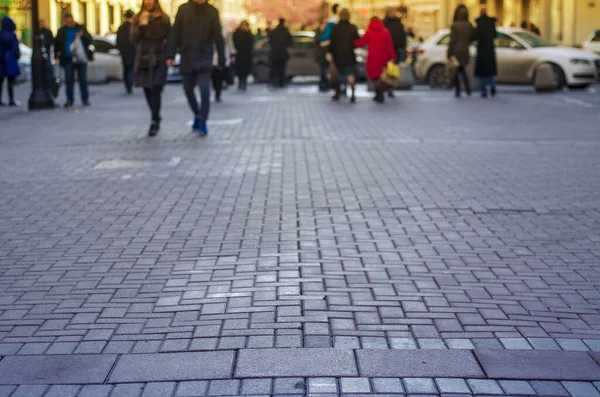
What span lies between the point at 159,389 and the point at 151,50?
10724mm

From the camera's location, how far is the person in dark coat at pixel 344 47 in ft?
74.4

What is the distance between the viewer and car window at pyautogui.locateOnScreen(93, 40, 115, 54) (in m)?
35.9

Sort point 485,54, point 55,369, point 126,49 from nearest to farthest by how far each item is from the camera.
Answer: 1. point 55,369
2. point 485,54
3. point 126,49

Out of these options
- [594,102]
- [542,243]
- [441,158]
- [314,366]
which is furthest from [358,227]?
[594,102]

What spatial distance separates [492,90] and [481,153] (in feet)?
38.3

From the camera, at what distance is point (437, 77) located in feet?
95.4

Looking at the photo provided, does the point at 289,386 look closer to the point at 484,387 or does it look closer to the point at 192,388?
the point at 192,388

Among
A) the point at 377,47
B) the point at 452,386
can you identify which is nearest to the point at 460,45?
the point at 377,47

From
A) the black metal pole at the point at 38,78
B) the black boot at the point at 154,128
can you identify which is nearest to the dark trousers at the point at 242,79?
the black metal pole at the point at 38,78

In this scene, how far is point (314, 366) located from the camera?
4.58m

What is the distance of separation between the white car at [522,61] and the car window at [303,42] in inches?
239

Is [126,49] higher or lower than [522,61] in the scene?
higher

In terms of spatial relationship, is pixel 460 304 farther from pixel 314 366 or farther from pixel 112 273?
pixel 112 273

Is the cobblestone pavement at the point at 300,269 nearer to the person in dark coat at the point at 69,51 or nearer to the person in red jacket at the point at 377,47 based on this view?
the person in dark coat at the point at 69,51
